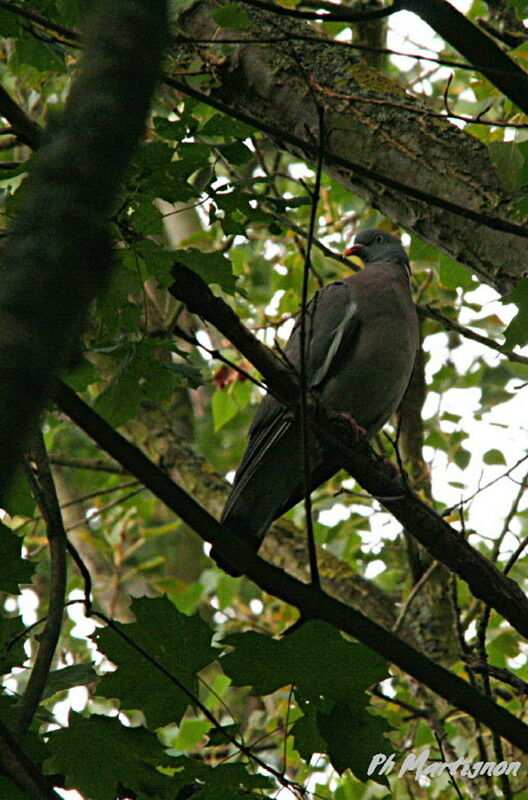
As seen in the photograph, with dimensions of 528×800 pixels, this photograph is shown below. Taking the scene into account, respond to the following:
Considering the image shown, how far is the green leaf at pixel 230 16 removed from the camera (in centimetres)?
272

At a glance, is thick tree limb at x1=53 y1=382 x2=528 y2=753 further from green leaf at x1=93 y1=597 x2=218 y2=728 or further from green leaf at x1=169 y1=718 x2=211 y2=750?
green leaf at x1=169 y1=718 x2=211 y2=750

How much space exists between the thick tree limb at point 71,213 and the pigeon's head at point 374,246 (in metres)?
4.78

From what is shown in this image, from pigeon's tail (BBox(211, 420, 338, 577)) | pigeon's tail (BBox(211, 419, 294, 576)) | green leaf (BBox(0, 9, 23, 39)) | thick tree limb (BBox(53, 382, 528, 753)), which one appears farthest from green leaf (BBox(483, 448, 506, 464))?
green leaf (BBox(0, 9, 23, 39))

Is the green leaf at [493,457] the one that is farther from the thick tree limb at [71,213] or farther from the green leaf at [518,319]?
the thick tree limb at [71,213]

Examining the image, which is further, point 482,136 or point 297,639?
point 482,136

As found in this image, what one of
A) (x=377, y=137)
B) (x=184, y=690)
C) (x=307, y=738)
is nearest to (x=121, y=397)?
(x=184, y=690)

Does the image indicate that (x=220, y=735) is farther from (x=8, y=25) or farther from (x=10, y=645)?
(x=8, y=25)

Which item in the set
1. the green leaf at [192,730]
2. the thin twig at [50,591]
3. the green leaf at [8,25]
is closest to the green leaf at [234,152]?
the green leaf at [8,25]

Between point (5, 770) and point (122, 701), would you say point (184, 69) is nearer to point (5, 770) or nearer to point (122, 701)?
point (122, 701)

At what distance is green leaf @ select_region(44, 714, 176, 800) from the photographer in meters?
2.10

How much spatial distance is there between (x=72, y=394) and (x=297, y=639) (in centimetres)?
72

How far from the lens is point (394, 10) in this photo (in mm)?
2443

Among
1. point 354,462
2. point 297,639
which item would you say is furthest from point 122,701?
point 354,462

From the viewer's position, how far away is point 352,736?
2.21 metres
